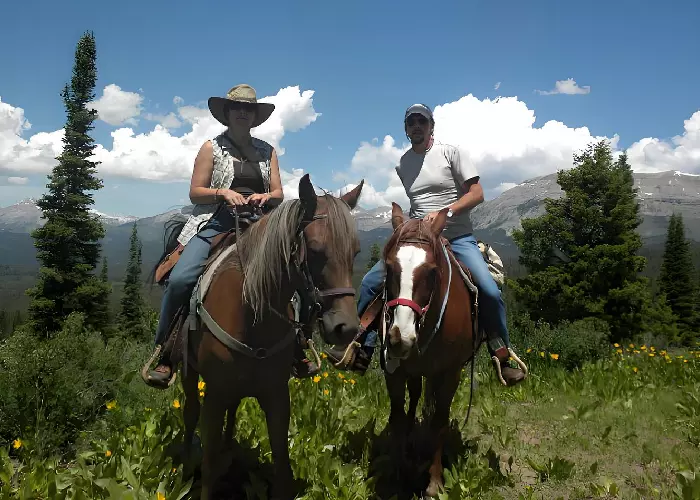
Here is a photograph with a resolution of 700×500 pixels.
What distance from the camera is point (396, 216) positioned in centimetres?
441

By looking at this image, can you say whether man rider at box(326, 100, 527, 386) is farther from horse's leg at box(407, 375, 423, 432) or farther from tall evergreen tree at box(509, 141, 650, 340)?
tall evergreen tree at box(509, 141, 650, 340)

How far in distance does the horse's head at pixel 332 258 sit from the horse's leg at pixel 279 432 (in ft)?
3.27

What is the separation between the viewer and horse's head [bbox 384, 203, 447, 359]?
3.41m

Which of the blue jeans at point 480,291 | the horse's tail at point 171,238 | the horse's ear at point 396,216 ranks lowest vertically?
the blue jeans at point 480,291

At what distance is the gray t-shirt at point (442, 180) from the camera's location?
16.0 feet

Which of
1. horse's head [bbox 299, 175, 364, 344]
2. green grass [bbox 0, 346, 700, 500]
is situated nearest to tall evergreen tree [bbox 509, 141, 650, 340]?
green grass [bbox 0, 346, 700, 500]

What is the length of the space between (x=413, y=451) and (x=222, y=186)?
3576 millimetres

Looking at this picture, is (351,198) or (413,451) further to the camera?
(413,451)

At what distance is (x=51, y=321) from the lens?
3070cm

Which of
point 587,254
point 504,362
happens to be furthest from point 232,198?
point 587,254

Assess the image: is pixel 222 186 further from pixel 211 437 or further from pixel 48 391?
pixel 48 391

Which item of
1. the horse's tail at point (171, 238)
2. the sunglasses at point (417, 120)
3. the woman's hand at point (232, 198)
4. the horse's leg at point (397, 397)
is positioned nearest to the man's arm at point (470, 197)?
the sunglasses at point (417, 120)

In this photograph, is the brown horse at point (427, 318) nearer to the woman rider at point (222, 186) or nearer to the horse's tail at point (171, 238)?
the woman rider at point (222, 186)

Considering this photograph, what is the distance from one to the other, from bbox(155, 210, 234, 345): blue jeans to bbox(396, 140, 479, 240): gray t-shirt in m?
2.22
